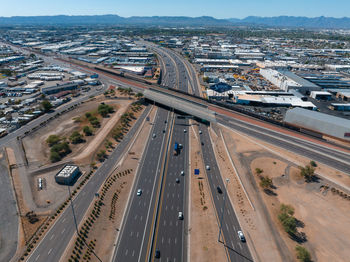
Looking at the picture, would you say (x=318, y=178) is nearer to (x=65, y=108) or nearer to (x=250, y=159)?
(x=250, y=159)

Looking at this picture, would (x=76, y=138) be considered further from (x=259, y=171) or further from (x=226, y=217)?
(x=259, y=171)

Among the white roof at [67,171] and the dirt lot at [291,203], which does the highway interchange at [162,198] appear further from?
the dirt lot at [291,203]

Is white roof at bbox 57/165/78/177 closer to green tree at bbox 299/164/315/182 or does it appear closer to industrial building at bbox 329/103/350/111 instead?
green tree at bbox 299/164/315/182

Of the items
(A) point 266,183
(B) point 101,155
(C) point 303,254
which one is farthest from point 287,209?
(B) point 101,155

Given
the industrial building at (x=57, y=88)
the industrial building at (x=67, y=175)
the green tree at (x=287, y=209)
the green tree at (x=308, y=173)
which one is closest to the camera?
the green tree at (x=287, y=209)

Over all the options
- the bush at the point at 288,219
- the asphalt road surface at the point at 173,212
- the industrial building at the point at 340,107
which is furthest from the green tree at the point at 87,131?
the industrial building at the point at 340,107

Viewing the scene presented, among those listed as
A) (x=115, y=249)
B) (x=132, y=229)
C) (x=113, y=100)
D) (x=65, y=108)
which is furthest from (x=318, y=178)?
(x=65, y=108)

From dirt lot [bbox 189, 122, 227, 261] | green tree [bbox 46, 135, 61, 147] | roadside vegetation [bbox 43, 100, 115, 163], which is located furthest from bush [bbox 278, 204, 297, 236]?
green tree [bbox 46, 135, 61, 147]
